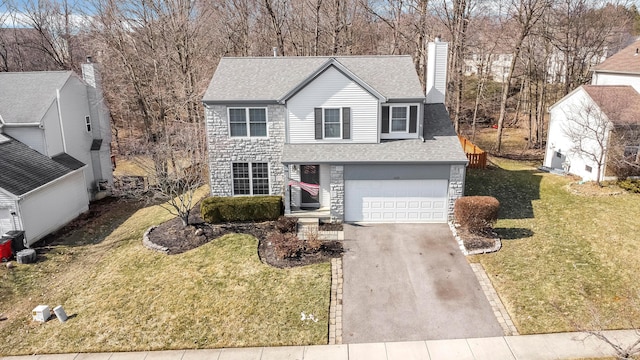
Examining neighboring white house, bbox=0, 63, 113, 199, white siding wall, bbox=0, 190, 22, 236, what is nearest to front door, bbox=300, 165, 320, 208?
white siding wall, bbox=0, 190, 22, 236

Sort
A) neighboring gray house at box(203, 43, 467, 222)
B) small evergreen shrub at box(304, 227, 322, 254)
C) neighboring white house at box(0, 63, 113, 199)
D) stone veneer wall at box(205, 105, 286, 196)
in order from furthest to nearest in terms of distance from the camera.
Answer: neighboring white house at box(0, 63, 113, 199) < stone veneer wall at box(205, 105, 286, 196) < neighboring gray house at box(203, 43, 467, 222) < small evergreen shrub at box(304, 227, 322, 254)

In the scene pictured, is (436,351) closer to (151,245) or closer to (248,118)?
(151,245)

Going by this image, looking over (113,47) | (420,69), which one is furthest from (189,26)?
(420,69)

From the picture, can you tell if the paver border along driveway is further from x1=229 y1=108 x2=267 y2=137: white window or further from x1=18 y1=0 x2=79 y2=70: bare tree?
x1=18 y1=0 x2=79 y2=70: bare tree

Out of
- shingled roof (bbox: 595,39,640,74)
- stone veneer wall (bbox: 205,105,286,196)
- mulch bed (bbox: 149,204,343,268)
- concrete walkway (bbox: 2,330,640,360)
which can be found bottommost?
concrete walkway (bbox: 2,330,640,360)

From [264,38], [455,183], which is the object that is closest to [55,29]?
[264,38]

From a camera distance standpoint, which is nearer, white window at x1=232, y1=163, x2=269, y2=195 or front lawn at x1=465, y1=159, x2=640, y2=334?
front lawn at x1=465, y1=159, x2=640, y2=334

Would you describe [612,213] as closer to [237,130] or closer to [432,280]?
[432,280]
